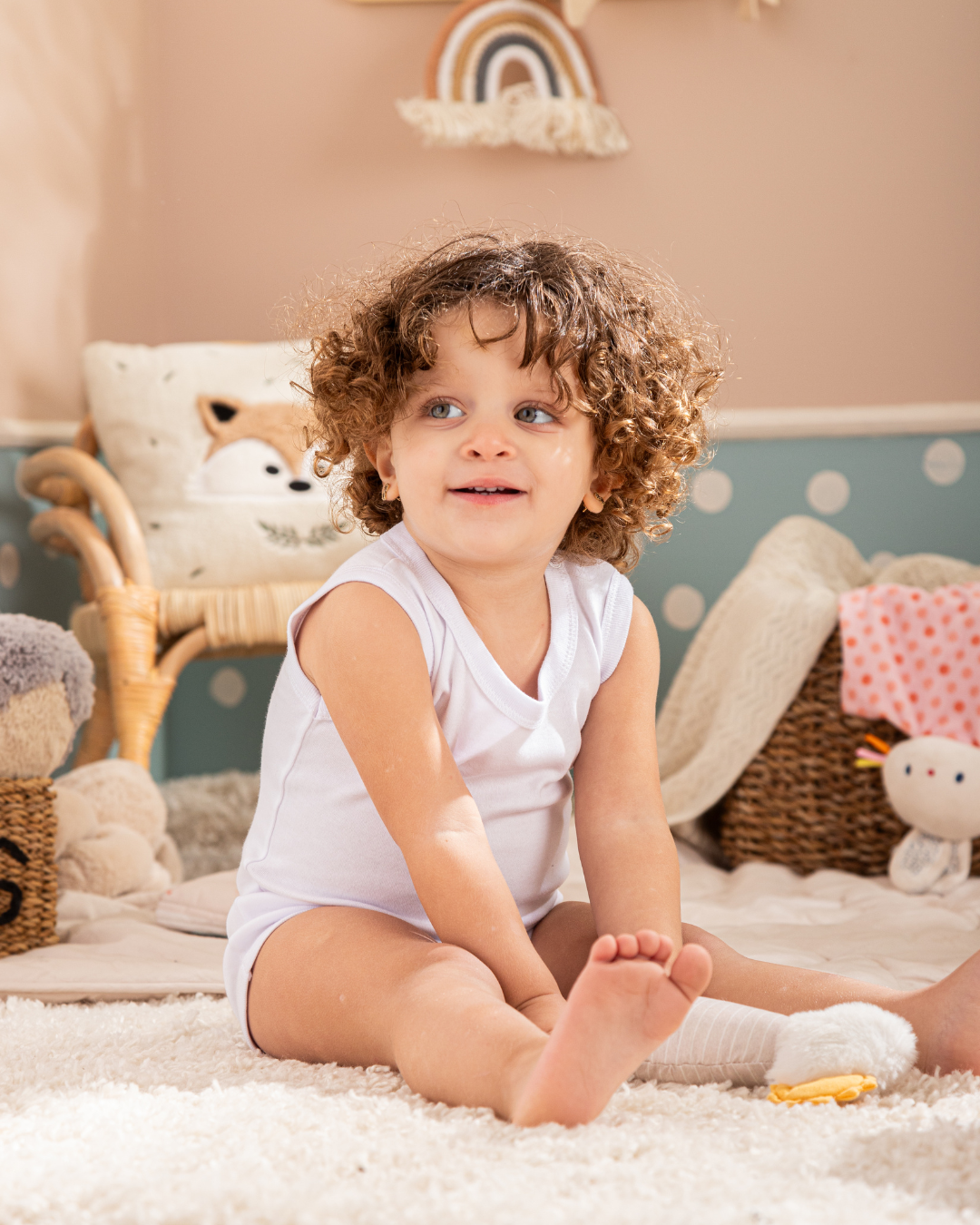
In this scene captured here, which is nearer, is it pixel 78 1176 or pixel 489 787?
pixel 78 1176

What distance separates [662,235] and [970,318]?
0.56 metres

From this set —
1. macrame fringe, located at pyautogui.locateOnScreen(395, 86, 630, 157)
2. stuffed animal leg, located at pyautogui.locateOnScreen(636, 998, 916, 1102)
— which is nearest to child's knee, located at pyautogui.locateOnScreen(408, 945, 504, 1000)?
stuffed animal leg, located at pyautogui.locateOnScreen(636, 998, 916, 1102)

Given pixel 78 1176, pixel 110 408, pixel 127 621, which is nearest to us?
pixel 78 1176

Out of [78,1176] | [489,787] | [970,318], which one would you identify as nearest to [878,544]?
[970,318]

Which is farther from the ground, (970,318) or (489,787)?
(970,318)

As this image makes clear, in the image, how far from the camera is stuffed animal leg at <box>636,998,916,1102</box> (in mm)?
638

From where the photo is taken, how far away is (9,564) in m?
1.72

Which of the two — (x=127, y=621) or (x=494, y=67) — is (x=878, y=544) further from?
(x=127, y=621)

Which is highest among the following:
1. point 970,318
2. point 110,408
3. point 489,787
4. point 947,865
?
point 970,318

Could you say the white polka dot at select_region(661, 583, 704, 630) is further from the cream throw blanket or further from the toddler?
the toddler

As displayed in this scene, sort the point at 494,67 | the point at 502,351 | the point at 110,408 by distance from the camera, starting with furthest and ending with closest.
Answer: the point at 494,67 → the point at 110,408 → the point at 502,351

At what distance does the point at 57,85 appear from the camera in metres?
1.86

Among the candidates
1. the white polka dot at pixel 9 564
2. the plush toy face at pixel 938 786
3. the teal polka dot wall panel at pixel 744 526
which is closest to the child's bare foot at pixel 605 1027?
the plush toy face at pixel 938 786

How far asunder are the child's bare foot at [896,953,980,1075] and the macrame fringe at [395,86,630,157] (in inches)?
68.5
